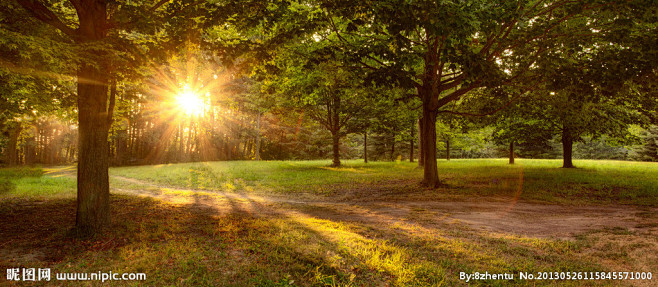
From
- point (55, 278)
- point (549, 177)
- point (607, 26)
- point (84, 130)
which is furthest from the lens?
point (549, 177)

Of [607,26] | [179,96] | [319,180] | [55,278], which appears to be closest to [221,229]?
[55,278]

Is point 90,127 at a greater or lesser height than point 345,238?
greater

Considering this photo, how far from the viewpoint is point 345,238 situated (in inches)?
240

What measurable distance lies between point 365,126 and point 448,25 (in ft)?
67.5

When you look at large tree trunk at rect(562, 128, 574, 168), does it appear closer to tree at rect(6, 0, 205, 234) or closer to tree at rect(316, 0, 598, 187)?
tree at rect(316, 0, 598, 187)

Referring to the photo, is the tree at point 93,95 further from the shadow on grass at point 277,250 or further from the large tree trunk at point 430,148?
the large tree trunk at point 430,148

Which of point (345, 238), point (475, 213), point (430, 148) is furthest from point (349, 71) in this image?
point (345, 238)

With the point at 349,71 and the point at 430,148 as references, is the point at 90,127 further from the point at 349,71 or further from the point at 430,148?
the point at 430,148

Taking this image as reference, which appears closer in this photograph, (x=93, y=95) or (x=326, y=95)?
(x=93, y=95)

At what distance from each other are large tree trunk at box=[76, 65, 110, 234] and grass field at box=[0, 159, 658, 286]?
0.45 m

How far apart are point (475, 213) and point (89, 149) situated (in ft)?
34.1

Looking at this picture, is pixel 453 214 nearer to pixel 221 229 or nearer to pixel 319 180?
pixel 221 229

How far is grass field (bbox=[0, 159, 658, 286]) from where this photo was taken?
470cm

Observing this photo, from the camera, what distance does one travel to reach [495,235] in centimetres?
684
